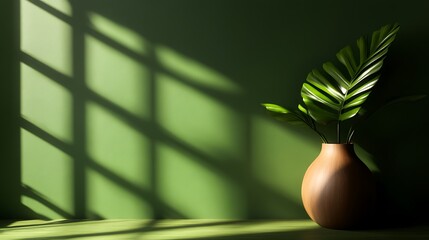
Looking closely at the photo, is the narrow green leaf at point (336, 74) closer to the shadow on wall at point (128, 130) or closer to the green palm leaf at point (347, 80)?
the green palm leaf at point (347, 80)

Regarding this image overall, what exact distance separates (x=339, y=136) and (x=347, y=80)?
1.05 ft

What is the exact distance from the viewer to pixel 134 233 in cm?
269

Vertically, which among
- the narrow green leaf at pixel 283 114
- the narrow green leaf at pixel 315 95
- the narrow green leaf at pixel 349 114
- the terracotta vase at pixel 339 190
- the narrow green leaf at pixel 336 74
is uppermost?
the narrow green leaf at pixel 336 74

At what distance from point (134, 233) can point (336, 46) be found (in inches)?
63.4

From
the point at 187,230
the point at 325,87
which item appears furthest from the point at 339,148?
the point at 187,230

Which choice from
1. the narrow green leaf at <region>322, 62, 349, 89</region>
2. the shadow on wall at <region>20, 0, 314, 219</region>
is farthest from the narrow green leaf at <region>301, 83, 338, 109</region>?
the shadow on wall at <region>20, 0, 314, 219</region>

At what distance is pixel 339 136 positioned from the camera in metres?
2.80

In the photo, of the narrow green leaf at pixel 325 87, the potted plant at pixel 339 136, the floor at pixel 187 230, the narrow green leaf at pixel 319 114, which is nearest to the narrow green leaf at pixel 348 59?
the potted plant at pixel 339 136

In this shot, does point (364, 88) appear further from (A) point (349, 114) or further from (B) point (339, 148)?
(B) point (339, 148)

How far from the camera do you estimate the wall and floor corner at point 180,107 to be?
2953 mm

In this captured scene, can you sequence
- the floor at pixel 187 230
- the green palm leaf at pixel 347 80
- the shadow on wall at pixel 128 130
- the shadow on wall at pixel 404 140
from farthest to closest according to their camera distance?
1. the shadow on wall at pixel 128 130
2. the shadow on wall at pixel 404 140
3. the green palm leaf at pixel 347 80
4. the floor at pixel 187 230

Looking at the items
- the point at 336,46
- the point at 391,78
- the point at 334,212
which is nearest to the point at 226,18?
the point at 336,46

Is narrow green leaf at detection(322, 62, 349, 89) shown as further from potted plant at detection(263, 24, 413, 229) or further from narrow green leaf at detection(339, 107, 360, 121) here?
narrow green leaf at detection(339, 107, 360, 121)

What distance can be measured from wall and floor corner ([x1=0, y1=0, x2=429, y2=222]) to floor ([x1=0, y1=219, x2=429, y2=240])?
126 millimetres
